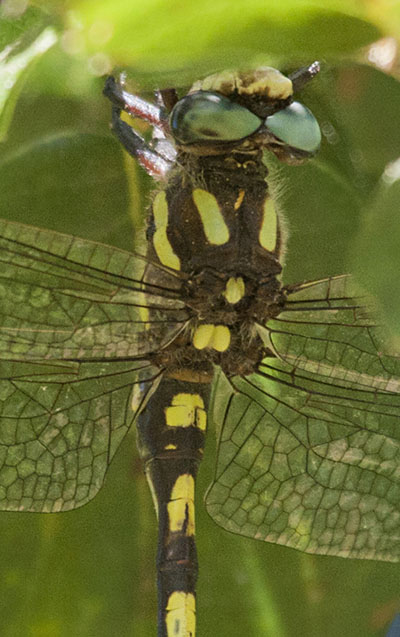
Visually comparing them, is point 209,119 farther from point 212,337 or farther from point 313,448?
point 313,448

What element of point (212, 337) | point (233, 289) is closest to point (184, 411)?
point (212, 337)

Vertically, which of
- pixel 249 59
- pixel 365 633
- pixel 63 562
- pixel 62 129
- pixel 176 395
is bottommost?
pixel 365 633

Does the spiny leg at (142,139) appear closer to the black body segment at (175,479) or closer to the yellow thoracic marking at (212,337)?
the yellow thoracic marking at (212,337)

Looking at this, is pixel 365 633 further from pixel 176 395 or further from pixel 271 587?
pixel 176 395

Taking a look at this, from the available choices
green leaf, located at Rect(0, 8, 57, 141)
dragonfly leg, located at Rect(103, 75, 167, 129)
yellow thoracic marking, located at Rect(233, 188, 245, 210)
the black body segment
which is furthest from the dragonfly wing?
green leaf, located at Rect(0, 8, 57, 141)

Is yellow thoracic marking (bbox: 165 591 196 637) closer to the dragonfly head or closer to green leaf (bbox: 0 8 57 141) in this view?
the dragonfly head

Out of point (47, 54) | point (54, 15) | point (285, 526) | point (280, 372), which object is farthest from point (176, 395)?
point (54, 15)
